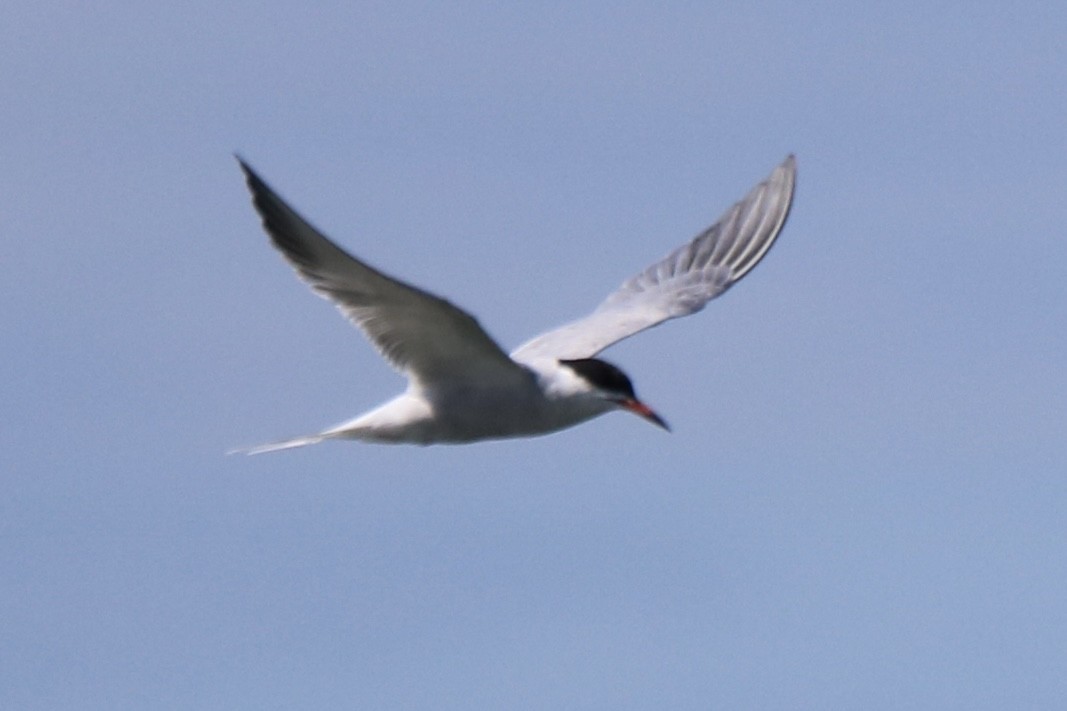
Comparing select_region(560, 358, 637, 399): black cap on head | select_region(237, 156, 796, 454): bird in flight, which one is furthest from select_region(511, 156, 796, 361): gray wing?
select_region(560, 358, 637, 399): black cap on head

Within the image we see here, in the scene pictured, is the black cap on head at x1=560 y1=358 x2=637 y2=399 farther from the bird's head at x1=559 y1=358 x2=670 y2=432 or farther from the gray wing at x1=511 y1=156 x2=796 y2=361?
the gray wing at x1=511 y1=156 x2=796 y2=361

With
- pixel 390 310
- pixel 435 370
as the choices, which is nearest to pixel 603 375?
pixel 435 370

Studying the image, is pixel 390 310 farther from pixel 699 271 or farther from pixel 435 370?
pixel 699 271

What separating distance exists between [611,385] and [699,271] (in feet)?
13.7

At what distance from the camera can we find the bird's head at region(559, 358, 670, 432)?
1308 cm

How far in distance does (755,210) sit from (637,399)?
174 inches

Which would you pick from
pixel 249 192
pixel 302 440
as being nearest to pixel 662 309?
pixel 302 440

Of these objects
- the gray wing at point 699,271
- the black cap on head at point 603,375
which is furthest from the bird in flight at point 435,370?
the gray wing at point 699,271

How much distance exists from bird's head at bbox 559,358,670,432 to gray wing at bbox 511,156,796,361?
2.20 metres

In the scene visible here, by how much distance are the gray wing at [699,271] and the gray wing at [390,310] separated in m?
2.29

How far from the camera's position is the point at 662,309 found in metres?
16.2


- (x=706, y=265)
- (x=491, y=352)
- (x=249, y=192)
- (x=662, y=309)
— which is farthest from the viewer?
(x=706, y=265)

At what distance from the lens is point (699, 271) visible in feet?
56.2

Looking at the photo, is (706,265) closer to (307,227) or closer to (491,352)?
(491,352)
